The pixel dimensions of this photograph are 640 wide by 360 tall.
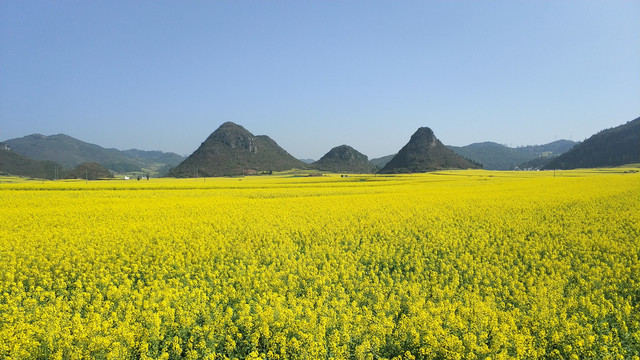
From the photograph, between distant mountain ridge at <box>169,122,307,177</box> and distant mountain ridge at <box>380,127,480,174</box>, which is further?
distant mountain ridge at <box>380,127,480,174</box>

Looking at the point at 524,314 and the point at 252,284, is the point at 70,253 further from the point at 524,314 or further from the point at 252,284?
the point at 524,314

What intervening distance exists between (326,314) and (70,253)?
860 cm

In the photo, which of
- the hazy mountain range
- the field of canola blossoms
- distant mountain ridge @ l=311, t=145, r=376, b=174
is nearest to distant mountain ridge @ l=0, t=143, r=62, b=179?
the hazy mountain range

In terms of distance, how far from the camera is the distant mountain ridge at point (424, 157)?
13275cm

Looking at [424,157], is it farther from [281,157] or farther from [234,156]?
[234,156]

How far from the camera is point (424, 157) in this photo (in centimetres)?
14225

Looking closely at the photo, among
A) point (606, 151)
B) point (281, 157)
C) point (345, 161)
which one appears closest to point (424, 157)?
point (345, 161)

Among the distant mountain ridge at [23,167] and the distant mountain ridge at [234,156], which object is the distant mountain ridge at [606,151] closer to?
the distant mountain ridge at [234,156]

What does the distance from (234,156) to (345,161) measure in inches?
2547

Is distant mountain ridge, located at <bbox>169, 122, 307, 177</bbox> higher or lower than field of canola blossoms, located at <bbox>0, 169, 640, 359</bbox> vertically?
higher

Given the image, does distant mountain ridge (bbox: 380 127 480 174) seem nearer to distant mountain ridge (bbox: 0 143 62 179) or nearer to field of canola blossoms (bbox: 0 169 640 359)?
field of canola blossoms (bbox: 0 169 640 359)

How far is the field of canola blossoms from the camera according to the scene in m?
5.28

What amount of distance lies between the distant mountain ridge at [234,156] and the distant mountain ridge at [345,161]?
21220 mm

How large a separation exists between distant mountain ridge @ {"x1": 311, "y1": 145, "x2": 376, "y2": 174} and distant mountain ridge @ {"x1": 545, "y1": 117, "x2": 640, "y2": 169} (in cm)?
9212
